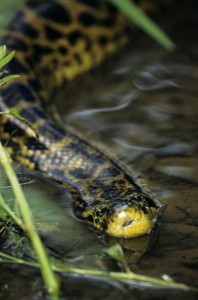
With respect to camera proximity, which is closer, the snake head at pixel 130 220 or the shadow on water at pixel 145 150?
the shadow on water at pixel 145 150

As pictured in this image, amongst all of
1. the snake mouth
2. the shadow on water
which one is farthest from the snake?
the shadow on water

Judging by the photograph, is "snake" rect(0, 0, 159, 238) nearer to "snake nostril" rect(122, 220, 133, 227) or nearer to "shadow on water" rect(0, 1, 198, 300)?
"snake nostril" rect(122, 220, 133, 227)

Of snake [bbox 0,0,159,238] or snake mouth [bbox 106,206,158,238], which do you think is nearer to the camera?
snake mouth [bbox 106,206,158,238]

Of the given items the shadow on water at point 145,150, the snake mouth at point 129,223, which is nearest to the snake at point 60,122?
the snake mouth at point 129,223

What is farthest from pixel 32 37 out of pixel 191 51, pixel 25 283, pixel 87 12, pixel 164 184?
pixel 25 283

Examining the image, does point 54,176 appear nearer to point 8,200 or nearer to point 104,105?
point 8,200

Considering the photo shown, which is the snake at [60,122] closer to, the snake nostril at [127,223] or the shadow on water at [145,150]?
the snake nostril at [127,223]

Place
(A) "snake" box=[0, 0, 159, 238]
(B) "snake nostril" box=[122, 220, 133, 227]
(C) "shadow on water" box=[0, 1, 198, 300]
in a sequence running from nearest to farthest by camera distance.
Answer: (C) "shadow on water" box=[0, 1, 198, 300] < (B) "snake nostril" box=[122, 220, 133, 227] < (A) "snake" box=[0, 0, 159, 238]

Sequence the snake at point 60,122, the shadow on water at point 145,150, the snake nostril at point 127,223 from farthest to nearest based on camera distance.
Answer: the snake at point 60,122
the snake nostril at point 127,223
the shadow on water at point 145,150
